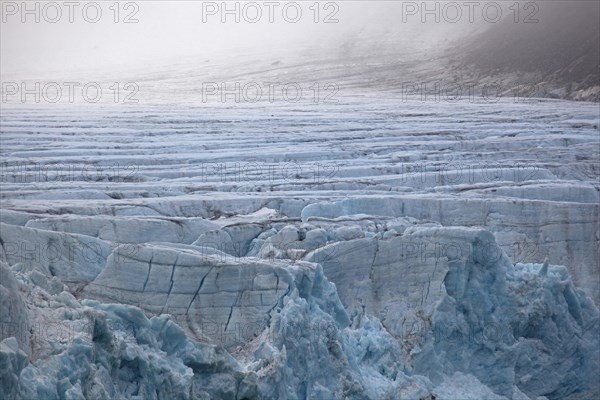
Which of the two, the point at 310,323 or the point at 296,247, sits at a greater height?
the point at 296,247

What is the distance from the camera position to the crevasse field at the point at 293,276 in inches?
257

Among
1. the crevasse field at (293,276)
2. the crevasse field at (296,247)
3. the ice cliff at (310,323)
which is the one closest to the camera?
the ice cliff at (310,323)

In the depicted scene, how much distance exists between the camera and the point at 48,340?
5.94 metres

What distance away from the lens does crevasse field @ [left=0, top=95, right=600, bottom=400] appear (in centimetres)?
653

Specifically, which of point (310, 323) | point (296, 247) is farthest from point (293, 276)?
point (296, 247)

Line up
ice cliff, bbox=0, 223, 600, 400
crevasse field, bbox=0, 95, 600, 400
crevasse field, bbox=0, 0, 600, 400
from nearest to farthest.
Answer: ice cliff, bbox=0, 223, 600, 400, crevasse field, bbox=0, 95, 600, 400, crevasse field, bbox=0, 0, 600, 400

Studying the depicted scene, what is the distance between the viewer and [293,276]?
7625mm

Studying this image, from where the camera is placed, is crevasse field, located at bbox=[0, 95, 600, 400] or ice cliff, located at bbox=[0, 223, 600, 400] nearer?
ice cliff, located at bbox=[0, 223, 600, 400]

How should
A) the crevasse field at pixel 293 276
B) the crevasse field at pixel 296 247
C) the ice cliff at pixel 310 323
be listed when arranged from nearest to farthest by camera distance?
the ice cliff at pixel 310 323
the crevasse field at pixel 293 276
the crevasse field at pixel 296 247

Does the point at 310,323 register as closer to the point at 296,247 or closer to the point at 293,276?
the point at 293,276

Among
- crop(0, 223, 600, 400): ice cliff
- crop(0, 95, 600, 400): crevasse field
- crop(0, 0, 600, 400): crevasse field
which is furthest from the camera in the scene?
crop(0, 0, 600, 400): crevasse field

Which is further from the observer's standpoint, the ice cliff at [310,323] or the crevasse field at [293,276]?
the crevasse field at [293,276]

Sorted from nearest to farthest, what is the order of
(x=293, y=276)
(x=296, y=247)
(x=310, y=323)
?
1. (x=310, y=323)
2. (x=293, y=276)
3. (x=296, y=247)

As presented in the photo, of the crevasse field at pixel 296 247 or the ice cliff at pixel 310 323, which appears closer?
the ice cliff at pixel 310 323
